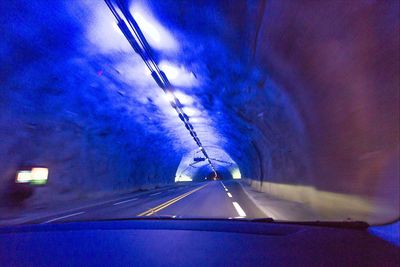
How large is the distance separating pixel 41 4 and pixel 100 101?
6526mm

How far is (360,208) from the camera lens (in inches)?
219

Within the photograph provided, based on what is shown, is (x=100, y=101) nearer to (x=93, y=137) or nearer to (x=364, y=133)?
(x=93, y=137)

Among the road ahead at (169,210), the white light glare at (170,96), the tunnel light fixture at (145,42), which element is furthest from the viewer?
the white light glare at (170,96)

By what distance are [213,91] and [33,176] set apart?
9.02 meters

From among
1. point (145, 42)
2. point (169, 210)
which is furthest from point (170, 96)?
point (169, 210)

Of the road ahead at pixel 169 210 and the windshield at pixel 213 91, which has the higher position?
the windshield at pixel 213 91

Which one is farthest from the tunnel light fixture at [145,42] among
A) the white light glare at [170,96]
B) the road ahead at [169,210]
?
the road ahead at [169,210]

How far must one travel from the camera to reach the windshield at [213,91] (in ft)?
15.6

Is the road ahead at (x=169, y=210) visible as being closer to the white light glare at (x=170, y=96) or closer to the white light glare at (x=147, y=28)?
the white light glare at (x=147, y=28)

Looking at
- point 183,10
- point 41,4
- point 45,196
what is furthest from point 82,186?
point 183,10

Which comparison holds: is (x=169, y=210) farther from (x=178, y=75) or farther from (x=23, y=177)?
(x=23, y=177)

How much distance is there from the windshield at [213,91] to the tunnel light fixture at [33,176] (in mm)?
51

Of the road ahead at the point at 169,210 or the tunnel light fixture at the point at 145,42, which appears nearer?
the tunnel light fixture at the point at 145,42

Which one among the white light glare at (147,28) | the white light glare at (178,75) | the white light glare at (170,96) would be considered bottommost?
the white light glare at (147,28)
